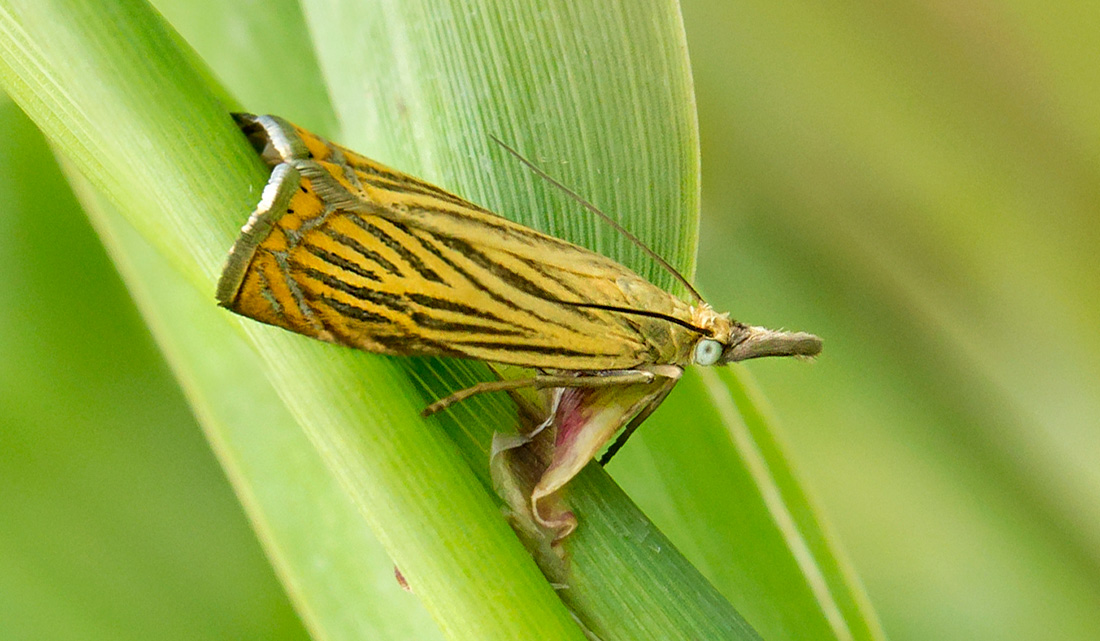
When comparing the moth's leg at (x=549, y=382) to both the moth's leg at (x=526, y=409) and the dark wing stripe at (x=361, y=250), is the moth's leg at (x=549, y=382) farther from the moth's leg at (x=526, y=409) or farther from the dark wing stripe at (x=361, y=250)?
the dark wing stripe at (x=361, y=250)

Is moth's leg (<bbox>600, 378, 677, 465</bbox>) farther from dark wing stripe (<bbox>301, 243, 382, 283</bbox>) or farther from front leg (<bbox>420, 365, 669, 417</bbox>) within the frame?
dark wing stripe (<bbox>301, 243, 382, 283</bbox>)

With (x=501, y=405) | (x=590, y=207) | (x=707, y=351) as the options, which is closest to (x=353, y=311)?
(x=501, y=405)

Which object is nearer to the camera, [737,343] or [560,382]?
[560,382]

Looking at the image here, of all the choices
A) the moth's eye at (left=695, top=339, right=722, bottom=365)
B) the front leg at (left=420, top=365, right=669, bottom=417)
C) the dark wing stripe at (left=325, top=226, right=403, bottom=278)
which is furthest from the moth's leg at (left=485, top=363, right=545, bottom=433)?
the moth's eye at (left=695, top=339, right=722, bottom=365)

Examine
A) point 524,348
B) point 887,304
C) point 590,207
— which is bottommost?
point 887,304

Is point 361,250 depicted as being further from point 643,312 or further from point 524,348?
point 643,312

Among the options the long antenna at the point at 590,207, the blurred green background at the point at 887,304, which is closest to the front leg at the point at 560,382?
the long antenna at the point at 590,207

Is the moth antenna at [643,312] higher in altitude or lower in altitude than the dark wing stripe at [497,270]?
lower
